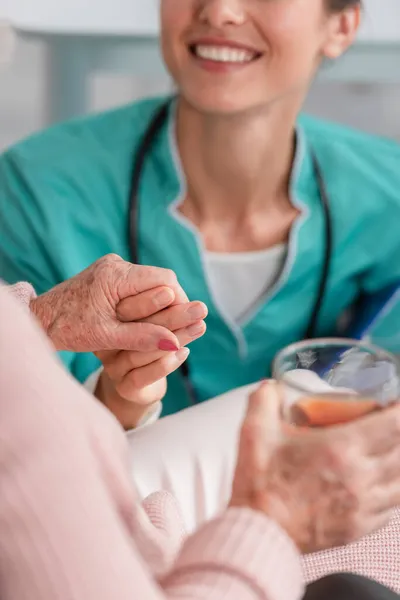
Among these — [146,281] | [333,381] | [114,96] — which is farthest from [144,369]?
[114,96]

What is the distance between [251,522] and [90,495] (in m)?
0.13

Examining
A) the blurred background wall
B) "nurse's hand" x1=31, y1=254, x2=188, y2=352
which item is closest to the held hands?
"nurse's hand" x1=31, y1=254, x2=188, y2=352

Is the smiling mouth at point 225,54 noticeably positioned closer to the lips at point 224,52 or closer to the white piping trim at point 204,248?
the lips at point 224,52

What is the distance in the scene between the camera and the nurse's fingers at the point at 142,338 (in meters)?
0.67

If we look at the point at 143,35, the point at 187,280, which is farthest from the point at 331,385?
the point at 143,35

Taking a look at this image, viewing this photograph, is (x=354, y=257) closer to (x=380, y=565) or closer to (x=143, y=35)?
(x=380, y=565)

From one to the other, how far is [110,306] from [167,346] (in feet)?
0.21

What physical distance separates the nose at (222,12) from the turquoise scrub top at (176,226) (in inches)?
6.6

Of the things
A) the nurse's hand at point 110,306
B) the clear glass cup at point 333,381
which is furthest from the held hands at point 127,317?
the clear glass cup at point 333,381

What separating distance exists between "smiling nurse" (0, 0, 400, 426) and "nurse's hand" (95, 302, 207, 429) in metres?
0.13

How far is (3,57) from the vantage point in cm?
141

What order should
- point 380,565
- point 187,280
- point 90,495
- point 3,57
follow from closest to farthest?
point 90,495
point 380,565
point 187,280
point 3,57

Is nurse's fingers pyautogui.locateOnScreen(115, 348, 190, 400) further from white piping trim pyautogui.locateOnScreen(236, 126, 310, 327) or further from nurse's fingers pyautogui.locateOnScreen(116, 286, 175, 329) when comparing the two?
white piping trim pyautogui.locateOnScreen(236, 126, 310, 327)

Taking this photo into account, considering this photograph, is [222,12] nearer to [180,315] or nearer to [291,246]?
[291,246]
